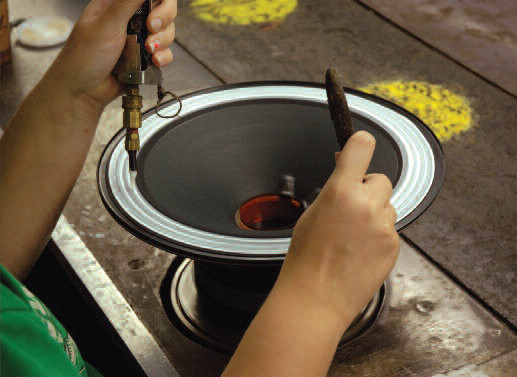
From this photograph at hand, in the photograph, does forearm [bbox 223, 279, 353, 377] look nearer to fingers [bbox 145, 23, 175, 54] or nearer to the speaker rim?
the speaker rim

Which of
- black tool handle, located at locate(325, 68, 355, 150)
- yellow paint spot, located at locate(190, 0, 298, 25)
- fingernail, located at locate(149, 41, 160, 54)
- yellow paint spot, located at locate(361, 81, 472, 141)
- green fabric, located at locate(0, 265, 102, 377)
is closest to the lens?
green fabric, located at locate(0, 265, 102, 377)

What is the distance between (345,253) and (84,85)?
467 mm

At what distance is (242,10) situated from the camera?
2.01 metres

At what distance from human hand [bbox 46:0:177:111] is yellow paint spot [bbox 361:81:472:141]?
763 millimetres

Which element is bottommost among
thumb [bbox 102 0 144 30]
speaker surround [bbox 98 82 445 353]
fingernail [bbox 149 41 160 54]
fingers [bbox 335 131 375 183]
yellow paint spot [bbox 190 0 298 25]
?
yellow paint spot [bbox 190 0 298 25]

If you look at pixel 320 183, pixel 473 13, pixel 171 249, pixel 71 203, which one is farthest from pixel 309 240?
pixel 473 13

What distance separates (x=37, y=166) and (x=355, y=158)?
459 millimetres

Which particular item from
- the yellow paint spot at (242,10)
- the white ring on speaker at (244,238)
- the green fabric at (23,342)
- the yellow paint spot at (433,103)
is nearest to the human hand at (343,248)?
the white ring on speaker at (244,238)

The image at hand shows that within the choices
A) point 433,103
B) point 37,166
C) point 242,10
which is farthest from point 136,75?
point 242,10

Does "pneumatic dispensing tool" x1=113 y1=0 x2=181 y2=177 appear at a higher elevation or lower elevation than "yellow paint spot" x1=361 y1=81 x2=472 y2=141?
higher

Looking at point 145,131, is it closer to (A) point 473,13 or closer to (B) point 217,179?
(B) point 217,179

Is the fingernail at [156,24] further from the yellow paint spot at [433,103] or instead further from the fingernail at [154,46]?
the yellow paint spot at [433,103]

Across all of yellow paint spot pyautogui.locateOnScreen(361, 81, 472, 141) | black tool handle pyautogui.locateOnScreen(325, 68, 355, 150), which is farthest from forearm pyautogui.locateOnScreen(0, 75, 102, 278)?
yellow paint spot pyautogui.locateOnScreen(361, 81, 472, 141)

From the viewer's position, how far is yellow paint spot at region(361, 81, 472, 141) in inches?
58.7
